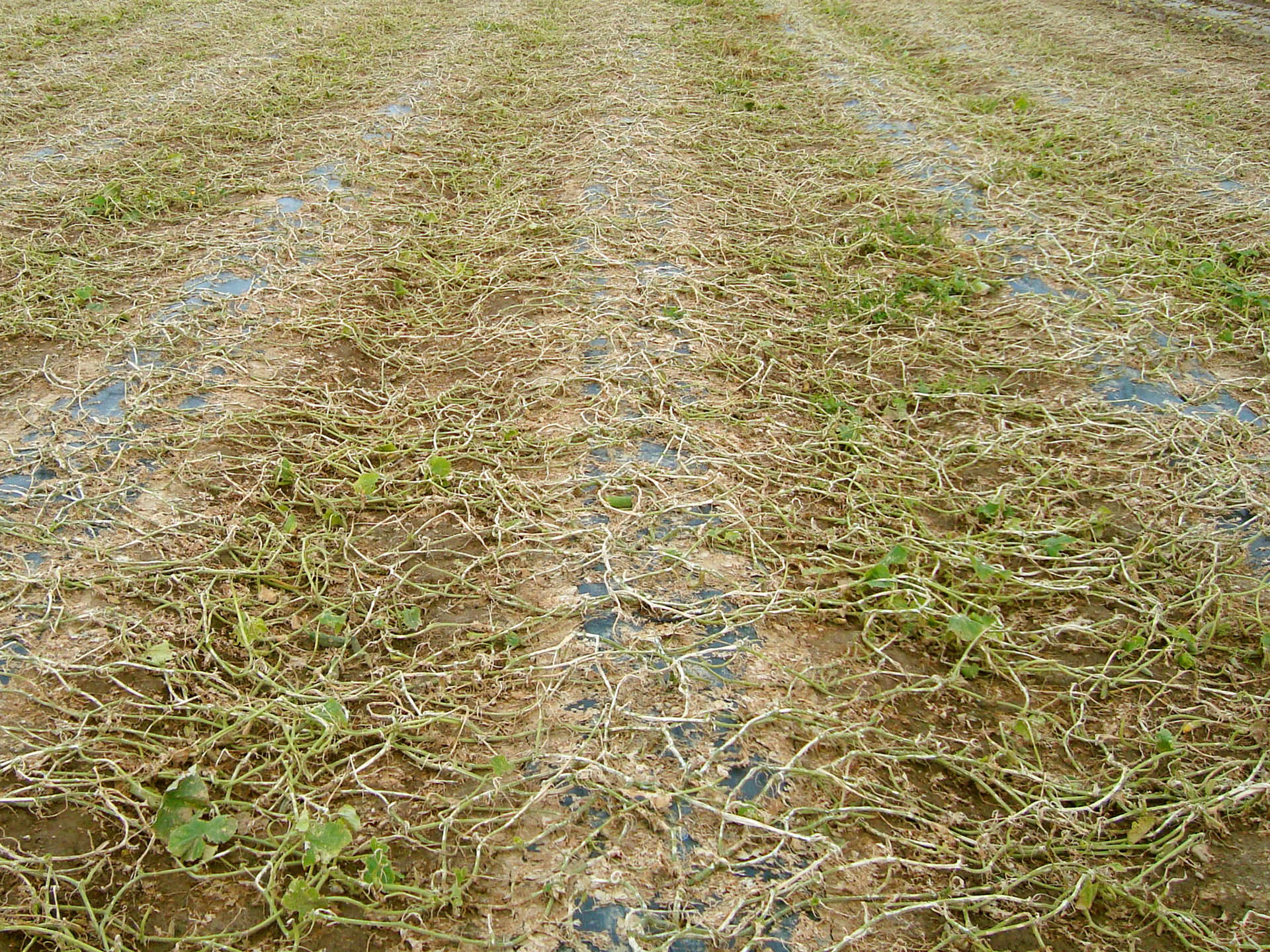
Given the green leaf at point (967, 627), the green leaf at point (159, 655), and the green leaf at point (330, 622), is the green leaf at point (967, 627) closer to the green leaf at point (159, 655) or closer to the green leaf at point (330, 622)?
the green leaf at point (330, 622)

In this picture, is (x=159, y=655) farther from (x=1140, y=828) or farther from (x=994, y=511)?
(x=994, y=511)

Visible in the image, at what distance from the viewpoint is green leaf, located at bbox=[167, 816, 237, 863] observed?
1893mm

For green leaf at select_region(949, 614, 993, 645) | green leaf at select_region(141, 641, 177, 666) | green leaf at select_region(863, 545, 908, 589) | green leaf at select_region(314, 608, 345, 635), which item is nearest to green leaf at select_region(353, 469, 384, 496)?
green leaf at select_region(314, 608, 345, 635)

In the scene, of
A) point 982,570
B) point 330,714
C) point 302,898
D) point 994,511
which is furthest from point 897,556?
point 302,898

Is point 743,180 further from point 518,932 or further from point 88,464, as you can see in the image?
point 518,932

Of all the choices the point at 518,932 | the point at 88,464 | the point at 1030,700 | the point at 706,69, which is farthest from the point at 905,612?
the point at 706,69

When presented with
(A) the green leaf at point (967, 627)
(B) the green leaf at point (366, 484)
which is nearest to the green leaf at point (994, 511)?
(A) the green leaf at point (967, 627)

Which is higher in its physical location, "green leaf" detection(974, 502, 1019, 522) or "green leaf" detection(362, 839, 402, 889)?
"green leaf" detection(974, 502, 1019, 522)

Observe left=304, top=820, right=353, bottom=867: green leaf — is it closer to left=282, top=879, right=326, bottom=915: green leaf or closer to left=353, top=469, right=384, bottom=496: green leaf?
left=282, top=879, right=326, bottom=915: green leaf

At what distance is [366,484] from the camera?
3.03m

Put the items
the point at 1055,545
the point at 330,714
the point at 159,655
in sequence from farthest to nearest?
the point at 1055,545 → the point at 159,655 → the point at 330,714

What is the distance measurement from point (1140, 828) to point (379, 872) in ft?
5.89

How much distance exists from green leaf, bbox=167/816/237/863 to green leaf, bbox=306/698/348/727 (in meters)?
0.33

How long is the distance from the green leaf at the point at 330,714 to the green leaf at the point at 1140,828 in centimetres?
197
